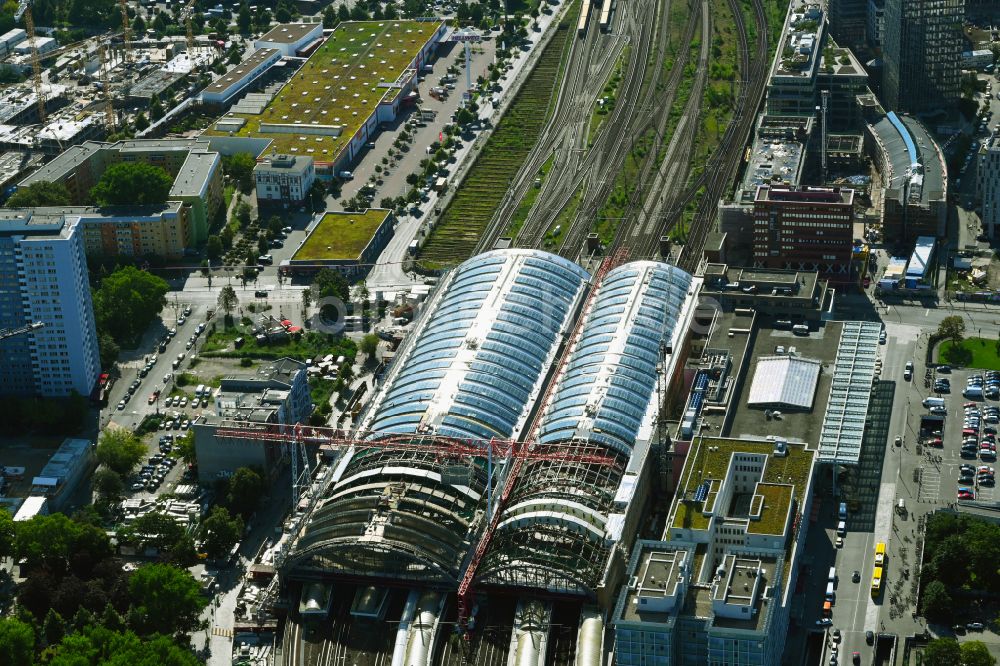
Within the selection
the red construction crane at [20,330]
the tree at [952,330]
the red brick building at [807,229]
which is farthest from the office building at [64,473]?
the tree at [952,330]

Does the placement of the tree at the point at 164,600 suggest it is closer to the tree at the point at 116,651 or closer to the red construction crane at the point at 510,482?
the tree at the point at 116,651

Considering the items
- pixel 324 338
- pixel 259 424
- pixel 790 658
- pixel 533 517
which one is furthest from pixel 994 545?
pixel 324 338

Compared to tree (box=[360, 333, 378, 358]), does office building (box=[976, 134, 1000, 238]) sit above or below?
above

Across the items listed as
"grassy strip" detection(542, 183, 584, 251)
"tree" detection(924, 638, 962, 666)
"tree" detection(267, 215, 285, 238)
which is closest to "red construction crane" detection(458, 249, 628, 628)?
"grassy strip" detection(542, 183, 584, 251)

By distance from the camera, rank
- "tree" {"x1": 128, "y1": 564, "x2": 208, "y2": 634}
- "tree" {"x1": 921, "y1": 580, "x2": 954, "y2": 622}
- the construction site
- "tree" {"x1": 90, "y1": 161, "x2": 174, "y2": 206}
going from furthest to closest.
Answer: "tree" {"x1": 90, "y1": 161, "x2": 174, "y2": 206}
"tree" {"x1": 128, "y1": 564, "x2": 208, "y2": 634}
the construction site
"tree" {"x1": 921, "y1": 580, "x2": 954, "y2": 622}

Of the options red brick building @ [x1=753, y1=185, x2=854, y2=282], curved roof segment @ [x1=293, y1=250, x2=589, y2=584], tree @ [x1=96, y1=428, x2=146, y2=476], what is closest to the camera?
Result: curved roof segment @ [x1=293, y1=250, x2=589, y2=584]

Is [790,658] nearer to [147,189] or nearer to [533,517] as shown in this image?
[533,517]

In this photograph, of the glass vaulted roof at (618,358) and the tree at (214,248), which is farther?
the tree at (214,248)

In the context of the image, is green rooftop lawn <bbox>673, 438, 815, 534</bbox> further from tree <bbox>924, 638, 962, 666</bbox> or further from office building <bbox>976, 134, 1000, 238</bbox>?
office building <bbox>976, 134, 1000, 238</bbox>
